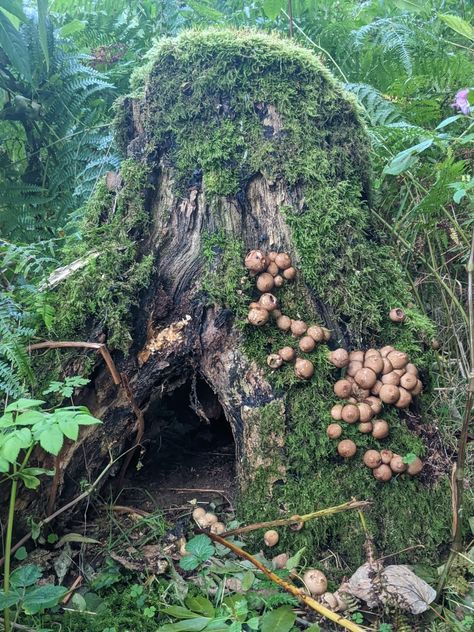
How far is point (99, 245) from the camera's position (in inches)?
113

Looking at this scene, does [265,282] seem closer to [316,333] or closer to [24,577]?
[316,333]

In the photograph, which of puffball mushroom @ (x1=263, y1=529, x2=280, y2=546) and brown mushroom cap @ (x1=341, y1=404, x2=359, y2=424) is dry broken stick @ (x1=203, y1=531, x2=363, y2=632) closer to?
puffball mushroom @ (x1=263, y1=529, x2=280, y2=546)

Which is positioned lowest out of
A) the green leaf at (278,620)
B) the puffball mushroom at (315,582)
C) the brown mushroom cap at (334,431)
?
the puffball mushroom at (315,582)

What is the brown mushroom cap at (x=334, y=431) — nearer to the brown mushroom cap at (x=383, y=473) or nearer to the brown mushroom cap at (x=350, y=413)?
the brown mushroom cap at (x=350, y=413)

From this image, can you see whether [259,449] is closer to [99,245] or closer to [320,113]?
[99,245]

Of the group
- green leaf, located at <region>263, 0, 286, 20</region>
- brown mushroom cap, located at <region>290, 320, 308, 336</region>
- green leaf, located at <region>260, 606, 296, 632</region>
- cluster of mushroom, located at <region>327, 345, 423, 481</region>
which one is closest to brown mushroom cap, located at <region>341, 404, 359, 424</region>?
cluster of mushroom, located at <region>327, 345, 423, 481</region>

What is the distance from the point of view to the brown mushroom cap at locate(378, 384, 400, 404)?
248cm

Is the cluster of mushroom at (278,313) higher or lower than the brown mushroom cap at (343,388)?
higher

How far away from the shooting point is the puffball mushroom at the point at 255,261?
270 cm

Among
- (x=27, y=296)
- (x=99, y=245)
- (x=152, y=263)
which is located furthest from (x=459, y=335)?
(x=27, y=296)

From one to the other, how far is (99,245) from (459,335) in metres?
2.44

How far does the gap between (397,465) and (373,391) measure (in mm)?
373

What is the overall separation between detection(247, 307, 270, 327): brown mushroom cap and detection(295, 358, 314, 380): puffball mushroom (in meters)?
0.29

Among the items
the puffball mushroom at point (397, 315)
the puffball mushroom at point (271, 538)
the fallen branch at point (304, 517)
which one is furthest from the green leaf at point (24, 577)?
the puffball mushroom at point (397, 315)
